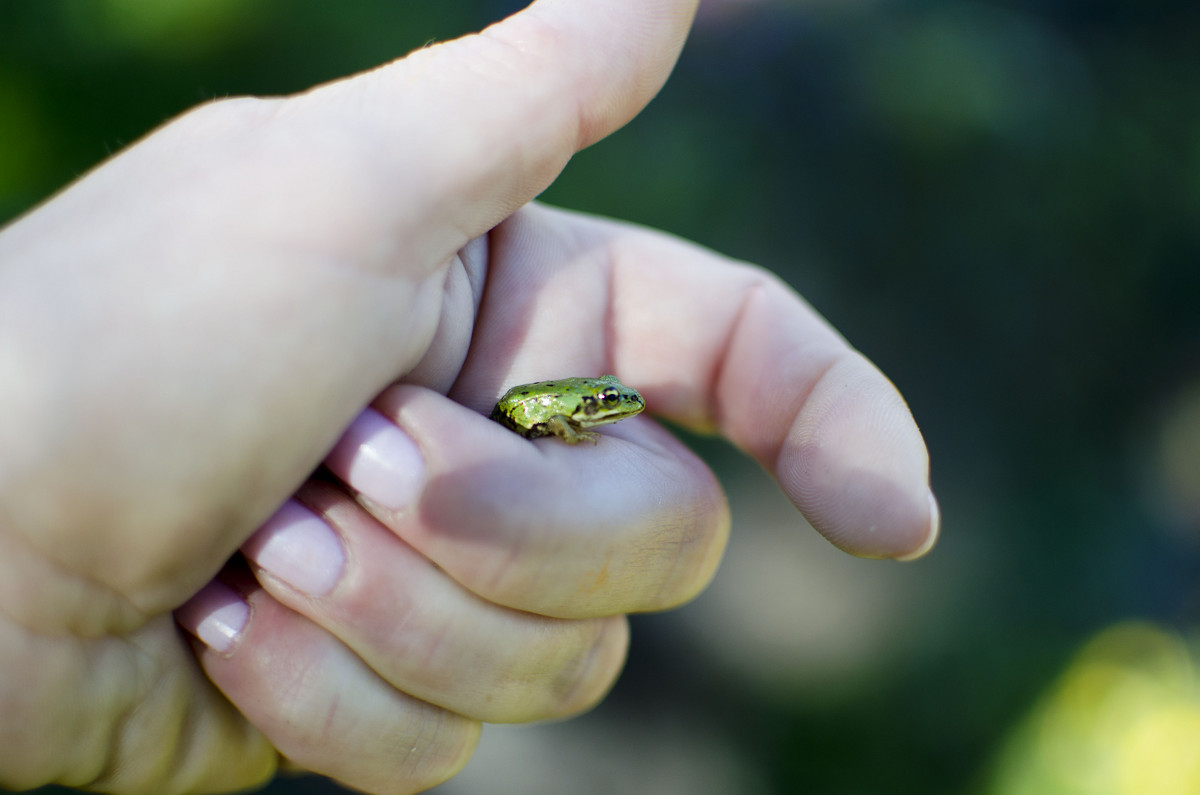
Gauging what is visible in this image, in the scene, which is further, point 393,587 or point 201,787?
point 201,787

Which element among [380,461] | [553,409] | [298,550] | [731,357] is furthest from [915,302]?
[298,550]

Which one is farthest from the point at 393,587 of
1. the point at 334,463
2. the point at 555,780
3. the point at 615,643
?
the point at 555,780

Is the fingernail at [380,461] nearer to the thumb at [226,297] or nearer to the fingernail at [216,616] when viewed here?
the thumb at [226,297]

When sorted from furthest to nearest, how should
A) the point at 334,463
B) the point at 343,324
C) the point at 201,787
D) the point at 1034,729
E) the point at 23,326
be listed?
the point at 1034,729 < the point at 201,787 < the point at 334,463 < the point at 343,324 < the point at 23,326

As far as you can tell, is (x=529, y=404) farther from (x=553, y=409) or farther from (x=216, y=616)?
(x=216, y=616)

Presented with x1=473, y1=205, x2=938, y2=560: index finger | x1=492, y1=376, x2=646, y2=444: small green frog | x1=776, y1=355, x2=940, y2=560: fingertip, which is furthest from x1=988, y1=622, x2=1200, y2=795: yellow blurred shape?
x1=492, y1=376, x2=646, y2=444: small green frog

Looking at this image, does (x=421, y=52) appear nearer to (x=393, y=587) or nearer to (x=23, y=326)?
(x=23, y=326)
